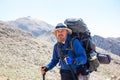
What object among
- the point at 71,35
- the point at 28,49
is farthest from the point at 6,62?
the point at 71,35

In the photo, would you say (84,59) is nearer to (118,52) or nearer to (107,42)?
(118,52)

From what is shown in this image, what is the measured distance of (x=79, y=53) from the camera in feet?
22.0

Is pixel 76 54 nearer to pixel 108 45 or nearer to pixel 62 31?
pixel 62 31

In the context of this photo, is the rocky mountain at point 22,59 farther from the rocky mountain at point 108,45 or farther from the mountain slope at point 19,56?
the rocky mountain at point 108,45

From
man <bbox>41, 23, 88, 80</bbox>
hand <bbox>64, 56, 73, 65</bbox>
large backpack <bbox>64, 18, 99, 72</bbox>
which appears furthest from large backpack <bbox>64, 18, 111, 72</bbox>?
hand <bbox>64, 56, 73, 65</bbox>

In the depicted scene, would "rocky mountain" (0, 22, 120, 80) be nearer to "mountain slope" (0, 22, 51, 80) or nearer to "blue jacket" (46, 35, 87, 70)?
"mountain slope" (0, 22, 51, 80)

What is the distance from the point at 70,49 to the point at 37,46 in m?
31.9

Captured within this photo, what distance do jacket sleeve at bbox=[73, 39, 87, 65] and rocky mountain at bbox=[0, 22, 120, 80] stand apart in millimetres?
12220

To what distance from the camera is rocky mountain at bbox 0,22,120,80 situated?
2248cm

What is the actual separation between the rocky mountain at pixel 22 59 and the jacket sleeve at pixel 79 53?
12.2 meters

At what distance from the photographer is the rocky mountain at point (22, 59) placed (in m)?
22.5

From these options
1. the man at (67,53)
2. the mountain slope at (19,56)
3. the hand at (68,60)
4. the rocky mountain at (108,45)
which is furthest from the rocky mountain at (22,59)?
the rocky mountain at (108,45)

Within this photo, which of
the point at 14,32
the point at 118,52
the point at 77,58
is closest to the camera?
the point at 77,58

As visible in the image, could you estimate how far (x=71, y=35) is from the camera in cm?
721
